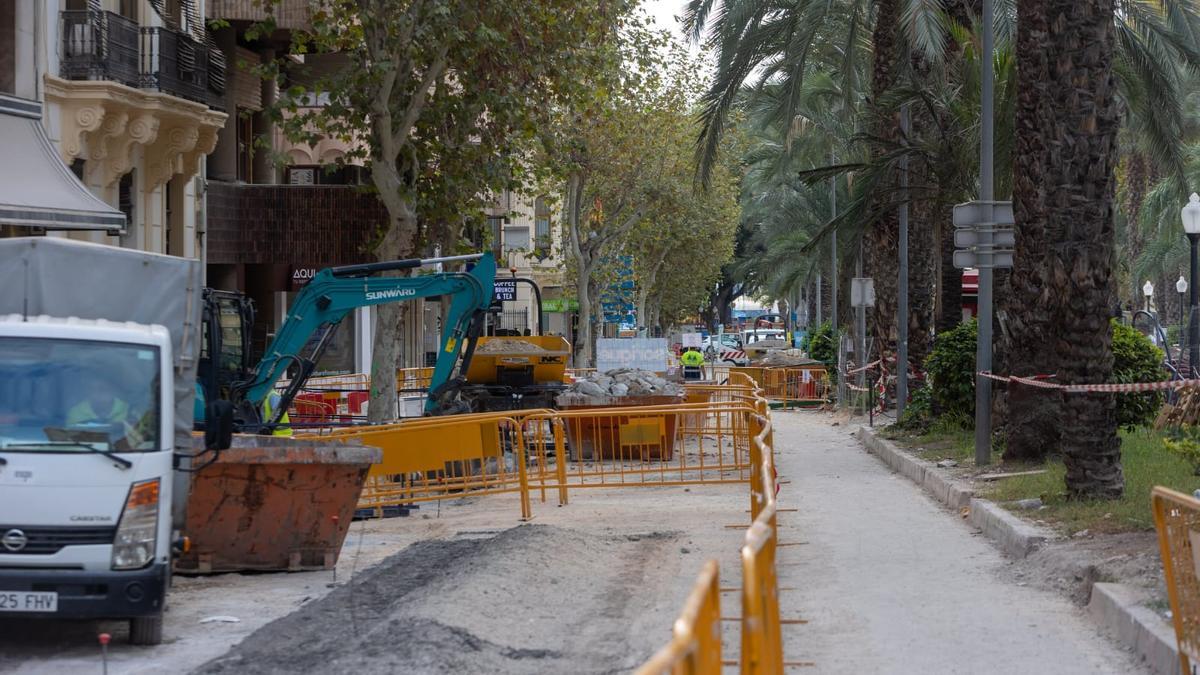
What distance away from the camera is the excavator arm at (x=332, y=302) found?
17.0m

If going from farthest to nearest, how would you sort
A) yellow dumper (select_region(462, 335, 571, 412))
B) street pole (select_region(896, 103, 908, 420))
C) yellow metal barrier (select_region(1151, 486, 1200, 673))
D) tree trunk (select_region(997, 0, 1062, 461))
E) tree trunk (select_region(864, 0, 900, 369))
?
1. tree trunk (select_region(864, 0, 900, 369))
2. street pole (select_region(896, 103, 908, 420))
3. yellow dumper (select_region(462, 335, 571, 412))
4. tree trunk (select_region(997, 0, 1062, 461))
5. yellow metal barrier (select_region(1151, 486, 1200, 673))

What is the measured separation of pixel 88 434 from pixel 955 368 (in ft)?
50.8

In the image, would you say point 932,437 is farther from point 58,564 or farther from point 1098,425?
point 58,564

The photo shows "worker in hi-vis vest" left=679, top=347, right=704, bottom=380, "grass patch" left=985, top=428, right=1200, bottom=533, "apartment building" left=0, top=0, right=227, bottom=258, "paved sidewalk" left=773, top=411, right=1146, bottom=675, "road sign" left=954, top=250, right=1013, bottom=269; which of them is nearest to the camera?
"paved sidewalk" left=773, top=411, right=1146, bottom=675

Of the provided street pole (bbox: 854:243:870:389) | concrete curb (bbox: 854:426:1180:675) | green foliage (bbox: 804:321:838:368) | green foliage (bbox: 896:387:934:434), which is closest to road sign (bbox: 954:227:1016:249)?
concrete curb (bbox: 854:426:1180:675)

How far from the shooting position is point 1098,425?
13188 mm

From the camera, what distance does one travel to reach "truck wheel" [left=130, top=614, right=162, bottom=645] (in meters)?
9.25

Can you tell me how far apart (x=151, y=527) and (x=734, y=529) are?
6667 millimetres

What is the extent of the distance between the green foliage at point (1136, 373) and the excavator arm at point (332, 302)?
306 inches

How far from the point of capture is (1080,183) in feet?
46.4

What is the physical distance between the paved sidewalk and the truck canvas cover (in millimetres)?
4405

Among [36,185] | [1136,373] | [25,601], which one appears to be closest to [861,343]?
[1136,373]

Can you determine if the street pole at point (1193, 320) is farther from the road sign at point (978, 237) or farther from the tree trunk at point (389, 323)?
the tree trunk at point (389, 323)

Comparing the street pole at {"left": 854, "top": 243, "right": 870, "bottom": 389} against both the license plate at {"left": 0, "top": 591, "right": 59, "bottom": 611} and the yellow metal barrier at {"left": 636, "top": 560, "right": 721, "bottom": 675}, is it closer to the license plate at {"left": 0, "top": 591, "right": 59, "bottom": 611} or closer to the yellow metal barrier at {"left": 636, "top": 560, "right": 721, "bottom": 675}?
the license plate at {"left": 0, "top": 591, "right": 59, "bottom": 611}
